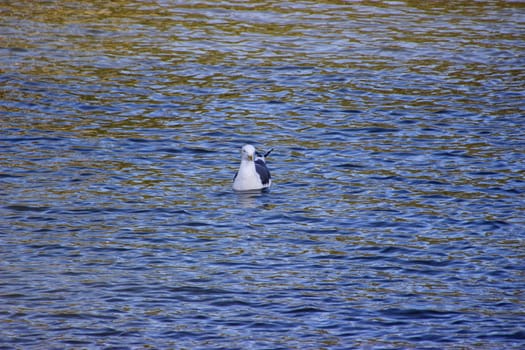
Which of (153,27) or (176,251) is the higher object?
(153,27)

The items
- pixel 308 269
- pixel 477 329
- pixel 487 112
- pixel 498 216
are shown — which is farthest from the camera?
pixel 487 112

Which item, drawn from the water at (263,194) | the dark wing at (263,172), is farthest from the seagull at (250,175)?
the water at (263,194)

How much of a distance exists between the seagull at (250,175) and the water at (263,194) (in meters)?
0.37

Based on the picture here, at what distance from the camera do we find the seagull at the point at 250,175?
1739 centimetres

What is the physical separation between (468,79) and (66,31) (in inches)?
496

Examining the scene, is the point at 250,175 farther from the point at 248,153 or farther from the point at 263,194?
the point at 248,153

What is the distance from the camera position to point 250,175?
17.4 metres

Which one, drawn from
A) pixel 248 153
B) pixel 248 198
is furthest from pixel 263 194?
pixel 248 153

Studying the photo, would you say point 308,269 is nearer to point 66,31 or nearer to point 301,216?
point 301,216

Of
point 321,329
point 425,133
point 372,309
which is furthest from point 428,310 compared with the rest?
point 425,133

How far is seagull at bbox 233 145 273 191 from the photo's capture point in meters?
17.4

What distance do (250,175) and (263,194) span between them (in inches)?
16.8

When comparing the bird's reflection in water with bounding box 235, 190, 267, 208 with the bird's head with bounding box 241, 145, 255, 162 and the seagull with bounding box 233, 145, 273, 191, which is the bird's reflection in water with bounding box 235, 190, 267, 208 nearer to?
the seagull with bounding box 233, 145, 273, 191

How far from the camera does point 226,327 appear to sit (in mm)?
11523
